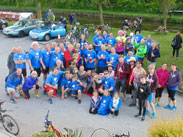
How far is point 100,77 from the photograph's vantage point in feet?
28.7

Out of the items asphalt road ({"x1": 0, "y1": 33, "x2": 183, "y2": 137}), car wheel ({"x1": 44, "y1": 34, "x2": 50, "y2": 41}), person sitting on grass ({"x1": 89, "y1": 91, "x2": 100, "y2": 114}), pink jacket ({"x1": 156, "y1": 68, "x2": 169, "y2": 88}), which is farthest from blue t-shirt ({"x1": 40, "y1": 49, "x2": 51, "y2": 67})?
car wheel ({"x1": 44, "y1": 34, "x2": 50, "y2": 41})

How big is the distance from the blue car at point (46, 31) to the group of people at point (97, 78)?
7.64m

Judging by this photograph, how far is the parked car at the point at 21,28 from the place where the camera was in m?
18.9

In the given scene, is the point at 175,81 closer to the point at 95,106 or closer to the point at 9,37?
the point at 95,106

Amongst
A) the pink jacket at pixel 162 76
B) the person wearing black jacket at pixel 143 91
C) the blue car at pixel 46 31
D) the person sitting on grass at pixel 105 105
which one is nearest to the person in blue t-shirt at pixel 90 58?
the person sitting on grass at pixel 105 105

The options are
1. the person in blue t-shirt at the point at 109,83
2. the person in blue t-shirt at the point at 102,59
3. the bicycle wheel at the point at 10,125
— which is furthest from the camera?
the person in blue t-shirt at the point at 102,59

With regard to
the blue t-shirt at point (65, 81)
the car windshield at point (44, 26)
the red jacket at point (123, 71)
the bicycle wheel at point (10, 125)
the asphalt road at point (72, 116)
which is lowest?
the asphalt road at point (72, 116)

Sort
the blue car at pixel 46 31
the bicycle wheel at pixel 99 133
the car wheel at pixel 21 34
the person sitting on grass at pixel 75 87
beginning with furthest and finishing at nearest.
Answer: the car wheel at pixel 21 34 → the blue car at pixel 46 31 → the person sitting on grass at pixel 75 87 → the bicycle wheel at pixel 99 133

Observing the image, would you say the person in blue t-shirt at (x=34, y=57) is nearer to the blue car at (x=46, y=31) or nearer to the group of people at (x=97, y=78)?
the group of people at (x=97, y=78)

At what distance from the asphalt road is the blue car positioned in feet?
28.8

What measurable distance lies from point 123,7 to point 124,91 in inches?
1547

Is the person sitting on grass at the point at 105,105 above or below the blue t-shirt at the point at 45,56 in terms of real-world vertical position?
below

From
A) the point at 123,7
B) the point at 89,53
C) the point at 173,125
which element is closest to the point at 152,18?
the point at 123,7

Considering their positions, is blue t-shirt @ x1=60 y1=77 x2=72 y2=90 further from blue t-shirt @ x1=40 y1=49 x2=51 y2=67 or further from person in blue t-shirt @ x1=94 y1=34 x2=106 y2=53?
person in blue t-shirt @ x1=94 y1=34 x2=106 y2=53
